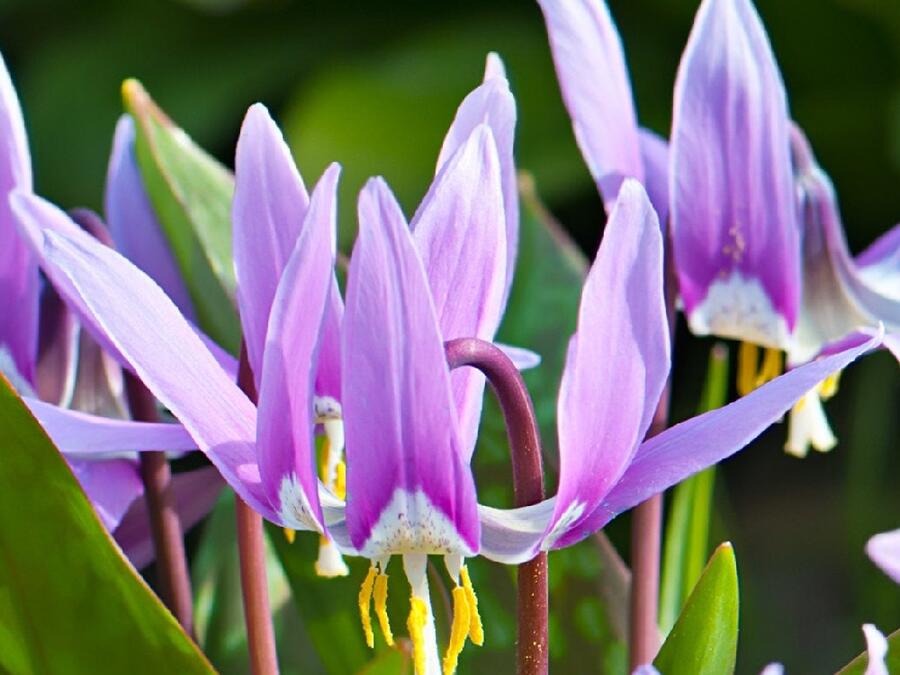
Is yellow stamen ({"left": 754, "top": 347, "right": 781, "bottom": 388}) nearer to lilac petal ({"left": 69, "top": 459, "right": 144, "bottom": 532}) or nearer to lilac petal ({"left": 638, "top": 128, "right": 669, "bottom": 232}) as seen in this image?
lilac petal ({"left": 638, "top": 128, "right": 669, "bottom": 232})

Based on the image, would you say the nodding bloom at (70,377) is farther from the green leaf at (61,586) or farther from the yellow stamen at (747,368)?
the yellow stamen at (747,368)

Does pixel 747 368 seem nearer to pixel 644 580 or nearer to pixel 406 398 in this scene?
pixel 644 580

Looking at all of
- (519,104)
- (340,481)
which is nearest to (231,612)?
(340,481)

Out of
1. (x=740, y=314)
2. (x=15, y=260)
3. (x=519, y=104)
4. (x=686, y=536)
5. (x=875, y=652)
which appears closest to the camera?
(x=875, y=652)

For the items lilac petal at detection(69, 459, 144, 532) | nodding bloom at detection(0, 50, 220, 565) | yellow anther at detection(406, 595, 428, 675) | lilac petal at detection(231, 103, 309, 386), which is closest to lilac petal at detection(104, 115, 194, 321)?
nodding bloom at detection(0, 50, 220, 565)

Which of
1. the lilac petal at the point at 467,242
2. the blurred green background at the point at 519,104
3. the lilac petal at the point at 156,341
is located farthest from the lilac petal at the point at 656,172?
the blurred green background at the point at 519,104

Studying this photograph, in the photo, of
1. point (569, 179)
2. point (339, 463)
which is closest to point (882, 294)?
point (339, 463)
